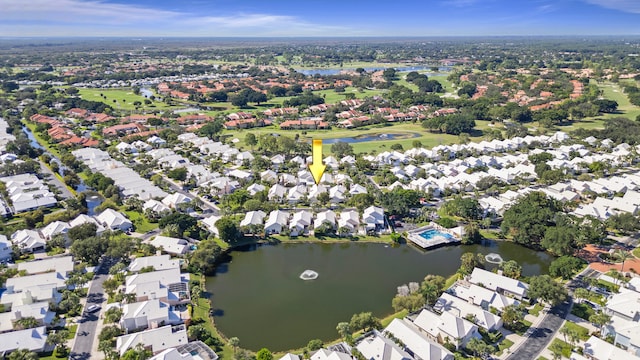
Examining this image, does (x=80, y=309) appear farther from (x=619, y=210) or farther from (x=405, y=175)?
(x=619, y=210)

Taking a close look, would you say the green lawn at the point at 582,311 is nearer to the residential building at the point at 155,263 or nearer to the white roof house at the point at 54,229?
the residential building at the point at 155,263

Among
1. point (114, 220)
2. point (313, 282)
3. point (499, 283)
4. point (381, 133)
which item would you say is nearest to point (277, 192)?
point (114, 220)

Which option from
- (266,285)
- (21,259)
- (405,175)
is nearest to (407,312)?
(266,285)

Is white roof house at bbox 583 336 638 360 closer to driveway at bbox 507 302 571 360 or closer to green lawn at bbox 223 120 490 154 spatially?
driveway at bbox 507 302 571 360

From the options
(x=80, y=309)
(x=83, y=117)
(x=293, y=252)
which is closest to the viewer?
(x=80, y=309)

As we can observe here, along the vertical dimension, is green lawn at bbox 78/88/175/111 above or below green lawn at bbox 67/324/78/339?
above

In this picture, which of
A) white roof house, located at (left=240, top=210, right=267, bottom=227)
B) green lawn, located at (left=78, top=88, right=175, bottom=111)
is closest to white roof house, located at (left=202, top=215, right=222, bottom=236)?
white roof house, located at (left=240, top=210, right=267, bottom=227)
